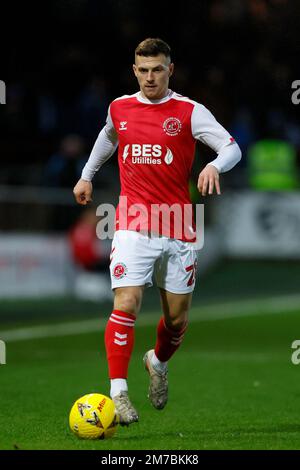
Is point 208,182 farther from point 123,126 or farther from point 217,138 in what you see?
point 123,126

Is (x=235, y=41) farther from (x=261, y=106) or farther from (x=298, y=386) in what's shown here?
(x=298, y=386)

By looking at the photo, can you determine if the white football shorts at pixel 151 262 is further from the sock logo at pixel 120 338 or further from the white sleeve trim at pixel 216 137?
the white sleeve trim at pixel 216 137

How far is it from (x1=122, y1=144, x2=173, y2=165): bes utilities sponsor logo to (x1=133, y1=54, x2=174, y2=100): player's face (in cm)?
35

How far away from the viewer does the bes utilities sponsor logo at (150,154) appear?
313 inches

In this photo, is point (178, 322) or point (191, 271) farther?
point (178, 322)

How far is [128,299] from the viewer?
7.68m

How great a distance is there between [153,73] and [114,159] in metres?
14.1

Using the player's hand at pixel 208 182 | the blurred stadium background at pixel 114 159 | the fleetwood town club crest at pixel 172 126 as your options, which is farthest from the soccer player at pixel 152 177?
the blurred stadium background at pixel 114 159

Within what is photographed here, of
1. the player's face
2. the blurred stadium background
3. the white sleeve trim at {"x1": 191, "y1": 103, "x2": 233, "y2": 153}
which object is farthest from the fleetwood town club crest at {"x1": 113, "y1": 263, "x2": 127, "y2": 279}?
the blurred stadium background

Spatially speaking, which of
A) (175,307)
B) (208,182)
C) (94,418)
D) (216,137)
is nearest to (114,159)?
(175,307)

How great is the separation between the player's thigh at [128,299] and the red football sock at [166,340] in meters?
0.82

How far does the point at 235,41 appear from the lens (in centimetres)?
2023

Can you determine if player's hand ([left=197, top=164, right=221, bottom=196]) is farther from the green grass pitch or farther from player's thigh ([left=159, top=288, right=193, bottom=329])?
the green grass pitch
